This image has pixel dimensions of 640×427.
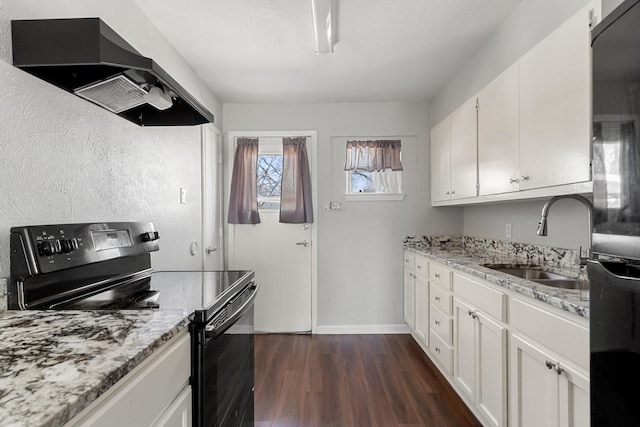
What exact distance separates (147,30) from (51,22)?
0.92 metres

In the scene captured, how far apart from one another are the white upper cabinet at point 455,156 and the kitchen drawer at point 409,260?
591mm

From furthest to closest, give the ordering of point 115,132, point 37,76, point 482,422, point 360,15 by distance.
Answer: point 360,15 → point 482,422 → point 115,132 → point 37,76

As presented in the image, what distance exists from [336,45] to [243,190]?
170cm

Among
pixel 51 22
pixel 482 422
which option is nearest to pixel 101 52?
pixel 51 22

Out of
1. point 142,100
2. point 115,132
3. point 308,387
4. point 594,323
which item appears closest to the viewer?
point 594,323

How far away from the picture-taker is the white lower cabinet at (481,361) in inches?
62.3

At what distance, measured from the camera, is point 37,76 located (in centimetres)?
123

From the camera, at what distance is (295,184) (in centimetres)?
339

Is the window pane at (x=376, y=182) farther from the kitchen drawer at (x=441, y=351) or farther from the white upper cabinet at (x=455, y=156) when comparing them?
the kitchen drawer at (x=441, y=351)

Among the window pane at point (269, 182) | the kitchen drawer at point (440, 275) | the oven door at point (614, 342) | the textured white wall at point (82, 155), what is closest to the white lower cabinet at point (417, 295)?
the kitchen drawer at point (440, 275)

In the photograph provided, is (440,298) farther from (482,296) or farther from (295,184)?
(295,184)

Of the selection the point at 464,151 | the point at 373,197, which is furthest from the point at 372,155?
the point at 464,151

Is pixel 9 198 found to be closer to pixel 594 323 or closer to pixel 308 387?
pixel 594 323

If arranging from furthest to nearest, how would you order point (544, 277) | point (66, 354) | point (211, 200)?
1. point (211, 200)
2. point (544, 277)
3. point (66, 354)
